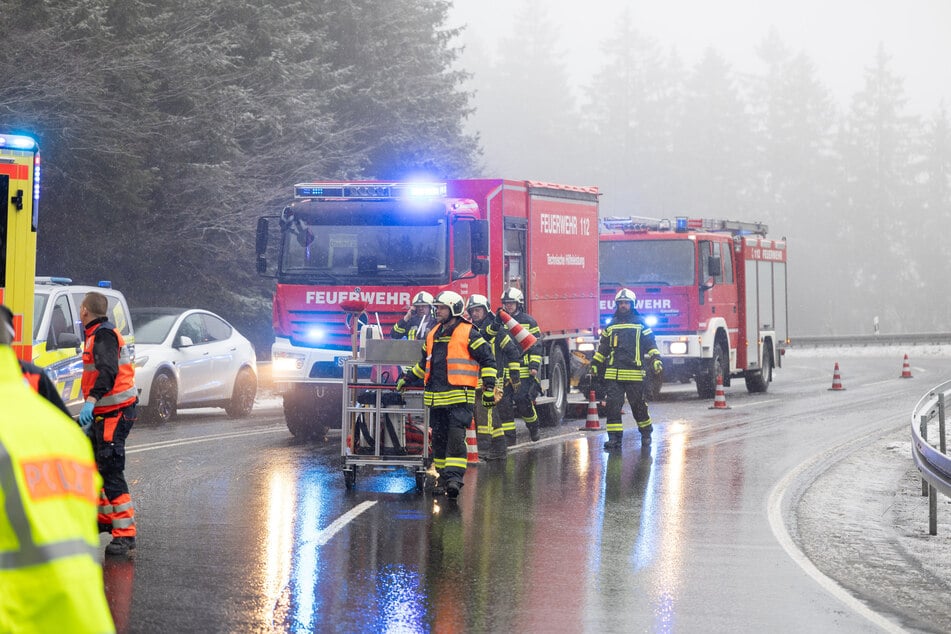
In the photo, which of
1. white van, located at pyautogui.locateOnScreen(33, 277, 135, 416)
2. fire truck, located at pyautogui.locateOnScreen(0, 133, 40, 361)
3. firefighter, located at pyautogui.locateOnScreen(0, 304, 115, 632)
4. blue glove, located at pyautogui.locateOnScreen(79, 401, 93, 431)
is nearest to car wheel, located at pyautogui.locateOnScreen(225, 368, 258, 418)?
white van, located at pyautogui.locateOnScreen(33, 277, 135, 416)

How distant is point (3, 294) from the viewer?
35.8ft

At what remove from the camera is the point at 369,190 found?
17203mm

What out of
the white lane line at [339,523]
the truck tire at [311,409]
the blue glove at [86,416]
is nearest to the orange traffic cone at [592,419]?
the truck tire at [311,409]

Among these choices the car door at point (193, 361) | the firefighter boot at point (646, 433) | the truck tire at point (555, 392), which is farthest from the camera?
A: the truck tire at point (555, 392)

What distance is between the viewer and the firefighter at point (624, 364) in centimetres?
1694

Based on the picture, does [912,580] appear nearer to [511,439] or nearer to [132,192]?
[511,439]

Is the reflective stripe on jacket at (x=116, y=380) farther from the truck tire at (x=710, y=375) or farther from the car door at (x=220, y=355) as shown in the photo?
the truck tire at (x=710, y=375)

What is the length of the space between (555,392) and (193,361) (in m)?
4.90

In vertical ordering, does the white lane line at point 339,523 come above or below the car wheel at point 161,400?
below

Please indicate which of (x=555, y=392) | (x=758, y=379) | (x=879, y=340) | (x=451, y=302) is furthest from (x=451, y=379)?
(x=879, y=340)

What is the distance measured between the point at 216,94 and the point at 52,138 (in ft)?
14.7

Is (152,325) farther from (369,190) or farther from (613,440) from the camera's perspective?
(613,440)

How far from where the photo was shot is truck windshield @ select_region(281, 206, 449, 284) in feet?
55.3

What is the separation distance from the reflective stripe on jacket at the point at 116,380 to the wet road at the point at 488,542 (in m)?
1.00
